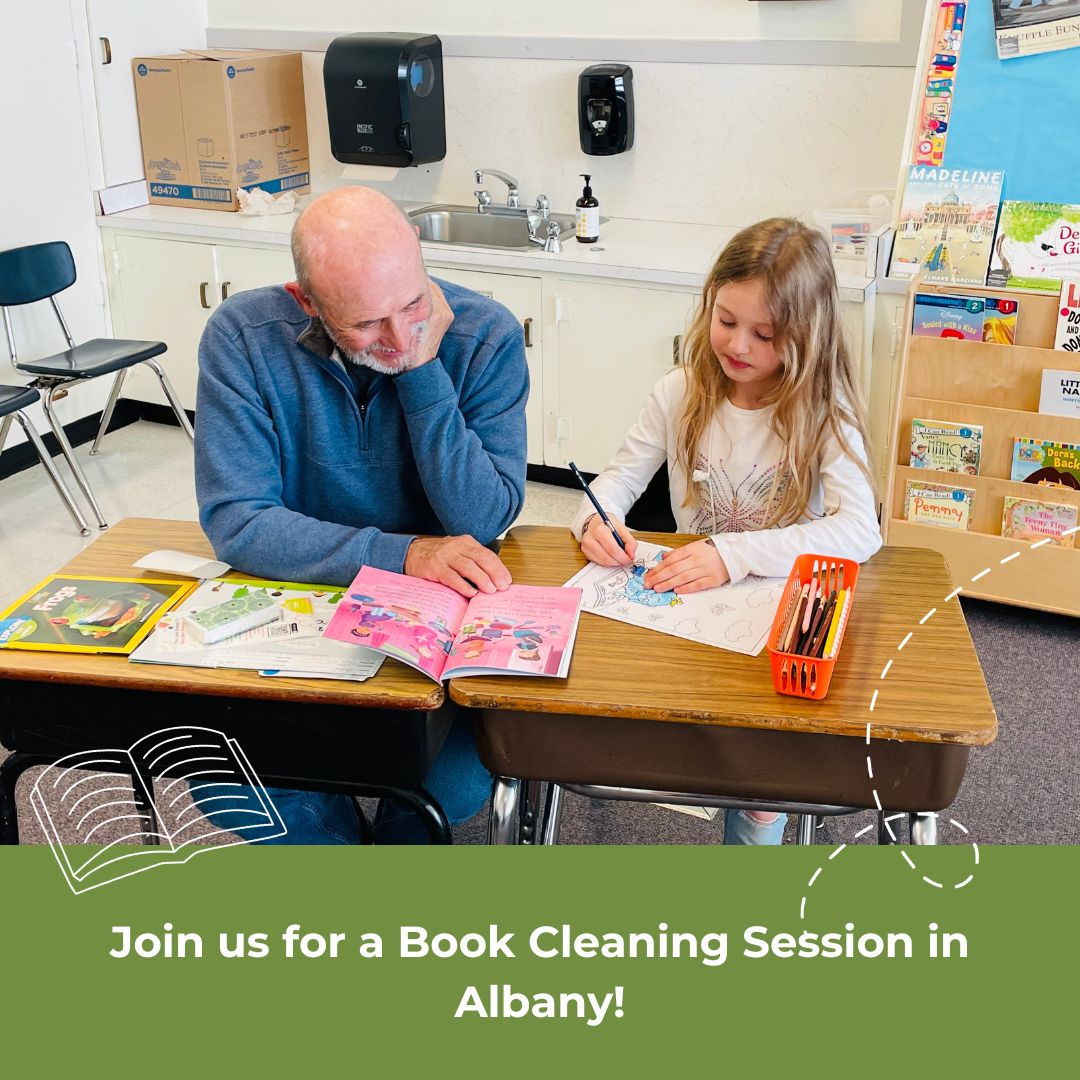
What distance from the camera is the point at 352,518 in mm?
1993

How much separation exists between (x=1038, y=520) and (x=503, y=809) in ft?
6.28

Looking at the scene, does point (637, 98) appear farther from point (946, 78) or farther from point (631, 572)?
point (631, 572)

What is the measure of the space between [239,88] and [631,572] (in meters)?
3.22

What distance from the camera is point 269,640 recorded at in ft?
5.18

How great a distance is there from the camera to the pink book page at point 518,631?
1485 millimetres

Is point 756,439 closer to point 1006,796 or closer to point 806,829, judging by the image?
point 806,829

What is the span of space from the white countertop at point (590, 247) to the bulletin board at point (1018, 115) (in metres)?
0.45

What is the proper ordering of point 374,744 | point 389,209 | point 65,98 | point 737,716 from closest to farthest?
point 737,716
point 374,744
point 389,209
point 65,98

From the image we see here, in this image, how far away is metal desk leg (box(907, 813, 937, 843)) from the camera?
1.52 metres

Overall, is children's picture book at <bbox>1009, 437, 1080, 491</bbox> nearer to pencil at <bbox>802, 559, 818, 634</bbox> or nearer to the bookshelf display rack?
the bookshelf display rack

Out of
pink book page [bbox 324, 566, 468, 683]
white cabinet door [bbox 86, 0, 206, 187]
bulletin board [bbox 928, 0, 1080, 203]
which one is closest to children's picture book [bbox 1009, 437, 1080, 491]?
bulletin board [bbox 928, 0, 1080, 203]

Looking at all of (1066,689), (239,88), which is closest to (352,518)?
(1066,689)

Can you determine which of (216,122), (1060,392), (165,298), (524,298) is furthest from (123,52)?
(1060,392)

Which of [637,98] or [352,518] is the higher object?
[637,98]
